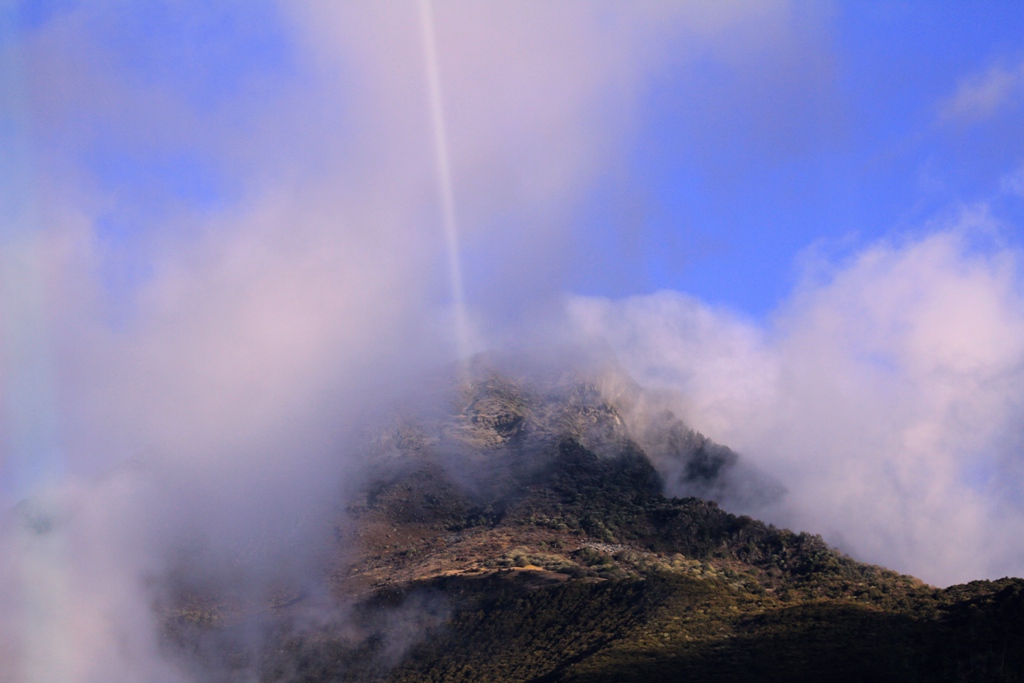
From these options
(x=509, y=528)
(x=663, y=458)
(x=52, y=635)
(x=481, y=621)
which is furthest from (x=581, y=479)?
(x=52, y=635)

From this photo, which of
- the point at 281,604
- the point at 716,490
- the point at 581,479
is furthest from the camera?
the point at 716,490

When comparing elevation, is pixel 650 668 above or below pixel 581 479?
below

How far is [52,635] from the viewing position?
106 metres

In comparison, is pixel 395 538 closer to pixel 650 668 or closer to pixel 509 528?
pixel 509 528

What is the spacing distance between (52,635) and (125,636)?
13.2 m

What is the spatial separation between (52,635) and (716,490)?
96189 mm

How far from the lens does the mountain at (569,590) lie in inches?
2670

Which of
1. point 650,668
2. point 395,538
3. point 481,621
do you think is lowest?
point 650,668

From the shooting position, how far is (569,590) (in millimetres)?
88062

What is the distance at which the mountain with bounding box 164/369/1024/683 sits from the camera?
222 ft

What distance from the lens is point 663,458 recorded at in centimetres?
13925

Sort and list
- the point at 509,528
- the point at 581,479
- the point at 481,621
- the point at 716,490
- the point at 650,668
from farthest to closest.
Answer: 1. the point at 716,490
2. the point at 581,479
3. the point at 509,528
4. the point at 481,621
5. the point at 650,668

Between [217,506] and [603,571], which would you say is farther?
[217,506]

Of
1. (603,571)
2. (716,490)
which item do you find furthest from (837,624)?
(716,490)
